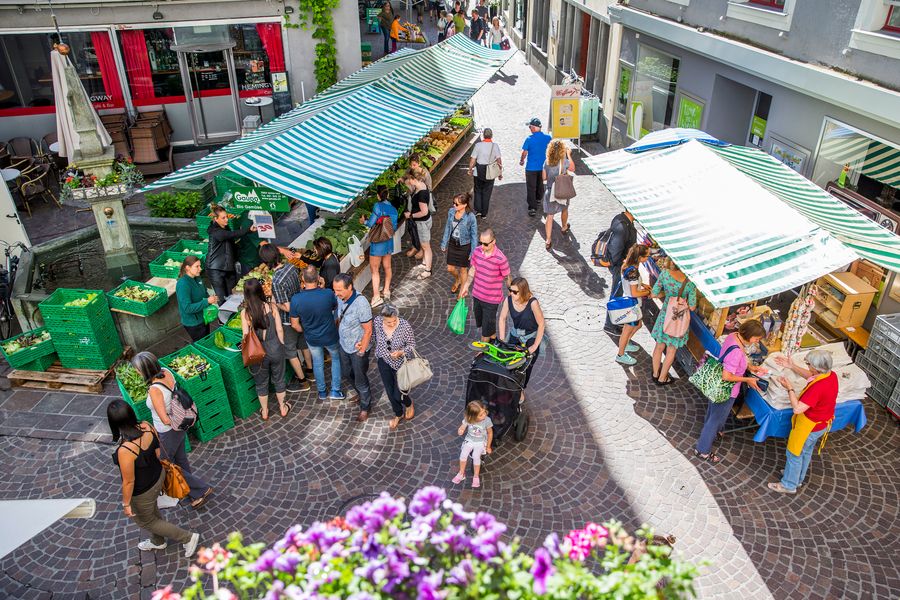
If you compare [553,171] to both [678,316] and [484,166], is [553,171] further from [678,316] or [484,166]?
[678,316]

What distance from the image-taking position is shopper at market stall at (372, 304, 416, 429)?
7469 mm

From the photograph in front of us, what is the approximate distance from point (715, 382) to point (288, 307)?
195 inches

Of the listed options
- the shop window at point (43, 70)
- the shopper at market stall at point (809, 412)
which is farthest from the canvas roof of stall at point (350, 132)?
the shop window at point (43, 70)

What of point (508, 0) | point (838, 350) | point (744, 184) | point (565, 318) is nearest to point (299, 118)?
point (565, 318)

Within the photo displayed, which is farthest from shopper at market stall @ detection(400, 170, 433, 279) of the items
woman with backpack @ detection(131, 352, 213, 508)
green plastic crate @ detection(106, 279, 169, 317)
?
woman with backpack @ detection(131, 352, 213, 508)

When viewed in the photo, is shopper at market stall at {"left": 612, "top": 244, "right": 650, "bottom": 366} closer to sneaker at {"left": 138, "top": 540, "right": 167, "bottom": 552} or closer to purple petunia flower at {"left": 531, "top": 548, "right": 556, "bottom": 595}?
sneaker at {"left": 138, "top": 540, "right": 167, "bottom": 552}

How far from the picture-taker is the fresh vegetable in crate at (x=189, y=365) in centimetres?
769

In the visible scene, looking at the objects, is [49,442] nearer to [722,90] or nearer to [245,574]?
[245,574]

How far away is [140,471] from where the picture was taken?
6023 millimetres

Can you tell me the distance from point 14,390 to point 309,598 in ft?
26.9

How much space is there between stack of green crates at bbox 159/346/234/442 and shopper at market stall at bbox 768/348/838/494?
243 inches

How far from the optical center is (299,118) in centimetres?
1141

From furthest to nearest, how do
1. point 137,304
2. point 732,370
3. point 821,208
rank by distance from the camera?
point 137,304 → point 821,208 → point 732,370

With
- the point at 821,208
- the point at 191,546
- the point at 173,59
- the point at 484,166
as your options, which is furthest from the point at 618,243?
the point at 173,59
